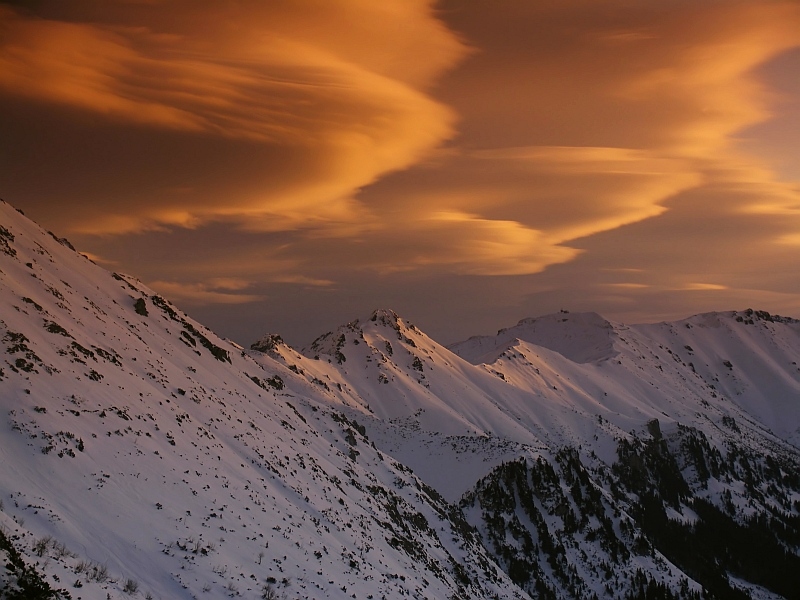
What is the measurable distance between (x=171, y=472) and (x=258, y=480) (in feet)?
32.9

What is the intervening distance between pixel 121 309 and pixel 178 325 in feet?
30.9

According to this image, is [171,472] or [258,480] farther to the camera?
[258,480]

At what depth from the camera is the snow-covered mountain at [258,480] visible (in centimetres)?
3209

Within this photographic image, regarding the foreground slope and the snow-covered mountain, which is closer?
the foreground slope

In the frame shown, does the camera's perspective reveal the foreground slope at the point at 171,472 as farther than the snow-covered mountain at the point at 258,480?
No

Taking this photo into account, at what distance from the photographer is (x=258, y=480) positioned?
51188 mm

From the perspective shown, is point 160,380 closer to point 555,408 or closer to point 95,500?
point 95,500

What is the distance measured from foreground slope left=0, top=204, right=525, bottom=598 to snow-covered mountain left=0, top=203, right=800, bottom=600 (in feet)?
0.59

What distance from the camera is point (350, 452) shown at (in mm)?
78438

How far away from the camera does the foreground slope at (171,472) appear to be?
30.8 meters

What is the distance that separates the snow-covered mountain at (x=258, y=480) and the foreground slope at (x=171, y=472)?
18 cm

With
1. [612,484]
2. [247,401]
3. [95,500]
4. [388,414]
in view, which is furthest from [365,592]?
[612,484]

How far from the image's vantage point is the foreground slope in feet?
101

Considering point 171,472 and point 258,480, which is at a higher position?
point 171,472
